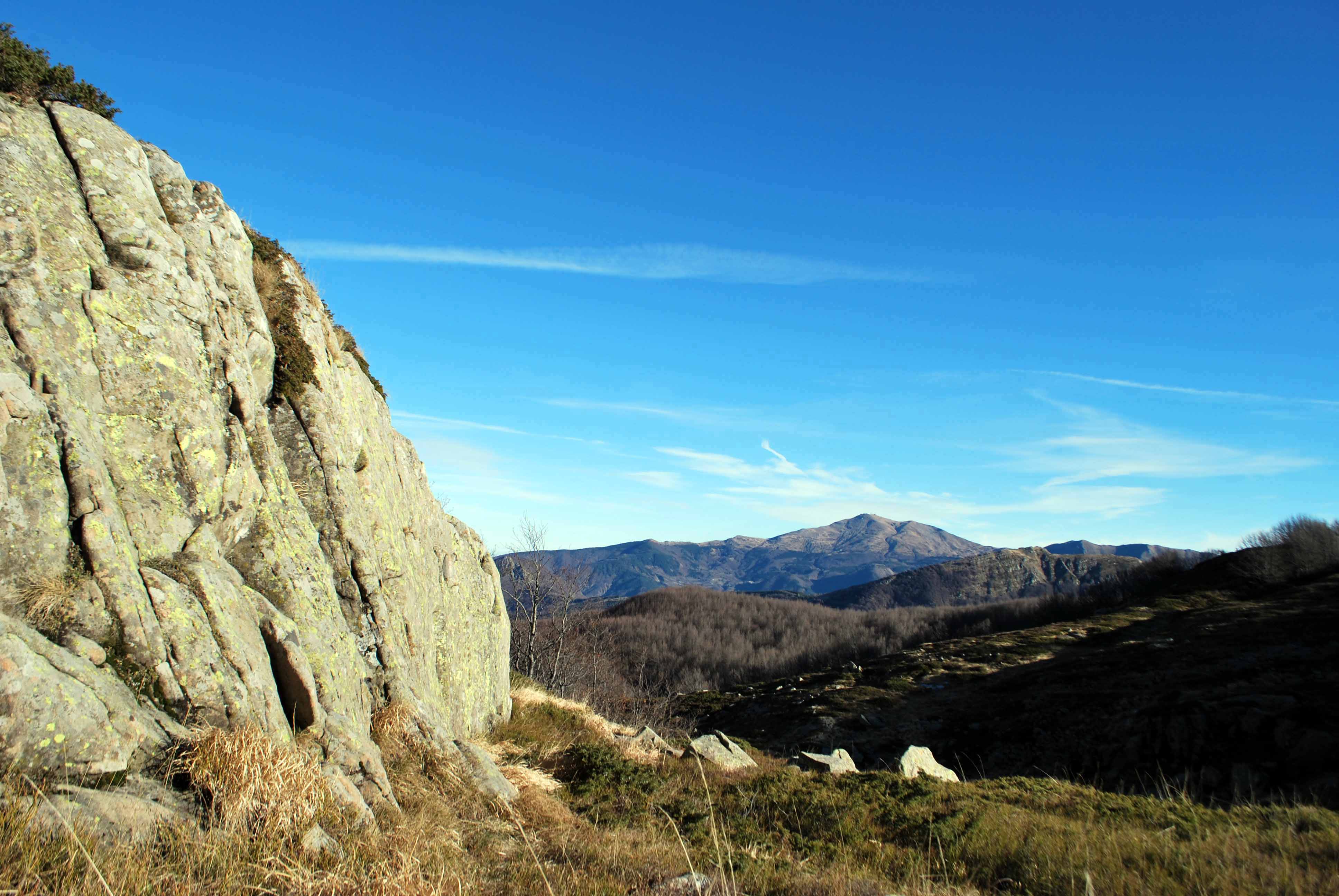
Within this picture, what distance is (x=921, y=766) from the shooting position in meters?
19.1

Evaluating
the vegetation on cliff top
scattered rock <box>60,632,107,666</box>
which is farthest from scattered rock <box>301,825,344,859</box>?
the vegetation on cliff top

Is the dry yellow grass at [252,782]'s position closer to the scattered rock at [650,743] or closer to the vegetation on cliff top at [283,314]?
the vegetation on cliff top at [283,314]

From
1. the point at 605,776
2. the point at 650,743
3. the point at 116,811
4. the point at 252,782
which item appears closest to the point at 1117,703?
the point at 650,743

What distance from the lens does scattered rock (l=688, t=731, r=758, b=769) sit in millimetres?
16812

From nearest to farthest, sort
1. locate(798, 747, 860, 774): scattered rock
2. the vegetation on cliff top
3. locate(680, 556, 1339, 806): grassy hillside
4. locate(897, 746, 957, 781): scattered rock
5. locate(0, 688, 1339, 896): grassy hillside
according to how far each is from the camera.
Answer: locate(0, 688, 1339, 896): grassy hillside < the vegetation on cliff top < locate(897, 746, 957, 781): scattered rock < locate(798, 747, 860, 774): scattered rock < locate(680, 556, 1339, 806): grassy hillside

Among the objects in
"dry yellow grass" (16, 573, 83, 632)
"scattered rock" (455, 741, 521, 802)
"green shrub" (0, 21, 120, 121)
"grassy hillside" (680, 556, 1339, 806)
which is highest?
"green shrub" (0, 21, 120, 121)

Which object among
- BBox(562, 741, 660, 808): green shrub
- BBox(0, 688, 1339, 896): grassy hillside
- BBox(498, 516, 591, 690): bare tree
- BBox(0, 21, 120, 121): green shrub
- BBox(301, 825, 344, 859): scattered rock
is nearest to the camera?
BBox(0, 688, 1339, 896): grassy hillside

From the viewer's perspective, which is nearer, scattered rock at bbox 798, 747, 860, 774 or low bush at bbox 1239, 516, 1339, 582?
scattered rock at bbox 798, 747, 860, 774

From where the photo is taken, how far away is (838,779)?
51.4 ft

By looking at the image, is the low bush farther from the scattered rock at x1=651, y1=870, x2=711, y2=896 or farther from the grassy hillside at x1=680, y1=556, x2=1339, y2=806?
the scattered rock at x1=651, y1=870, x2=711, y2=896

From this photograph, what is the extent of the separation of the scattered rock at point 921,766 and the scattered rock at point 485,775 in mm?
11263

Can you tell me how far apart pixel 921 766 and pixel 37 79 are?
23.4 m

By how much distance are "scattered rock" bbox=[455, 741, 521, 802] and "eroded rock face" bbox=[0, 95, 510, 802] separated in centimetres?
56

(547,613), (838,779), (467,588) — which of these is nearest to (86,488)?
(467,588)
